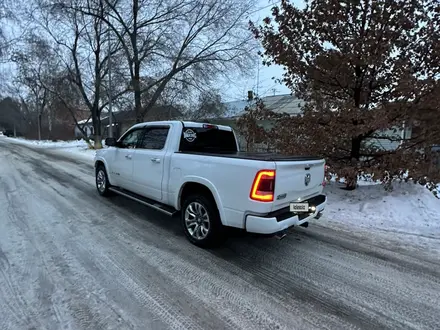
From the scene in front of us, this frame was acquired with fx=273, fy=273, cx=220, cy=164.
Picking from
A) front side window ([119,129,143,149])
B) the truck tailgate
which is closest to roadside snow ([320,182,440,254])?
the truck tailgate

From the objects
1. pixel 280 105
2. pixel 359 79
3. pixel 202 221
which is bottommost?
pixel 202 221

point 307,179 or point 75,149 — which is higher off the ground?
point 307,179

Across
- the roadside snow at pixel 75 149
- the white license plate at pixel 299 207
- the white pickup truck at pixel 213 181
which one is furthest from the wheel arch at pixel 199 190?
the roadside snow at pixel 75 149

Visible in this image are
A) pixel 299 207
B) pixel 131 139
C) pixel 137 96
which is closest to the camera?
pixel 299 207

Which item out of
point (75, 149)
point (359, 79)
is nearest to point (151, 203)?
point (359, 79)

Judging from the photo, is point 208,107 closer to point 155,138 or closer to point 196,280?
point 155,138

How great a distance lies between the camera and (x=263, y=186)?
316cm

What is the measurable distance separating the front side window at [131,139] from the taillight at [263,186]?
3.07m

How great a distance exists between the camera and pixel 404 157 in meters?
5.82

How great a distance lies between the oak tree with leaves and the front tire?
4370mm

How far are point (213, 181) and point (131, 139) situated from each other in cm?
281

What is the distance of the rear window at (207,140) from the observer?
14.8 ft

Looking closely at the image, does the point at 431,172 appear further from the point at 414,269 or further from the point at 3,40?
the point at 3,40

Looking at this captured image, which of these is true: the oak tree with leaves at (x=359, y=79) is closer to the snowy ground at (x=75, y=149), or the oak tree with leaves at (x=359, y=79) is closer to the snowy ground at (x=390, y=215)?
the snowy ground at (x=390, y=215)
